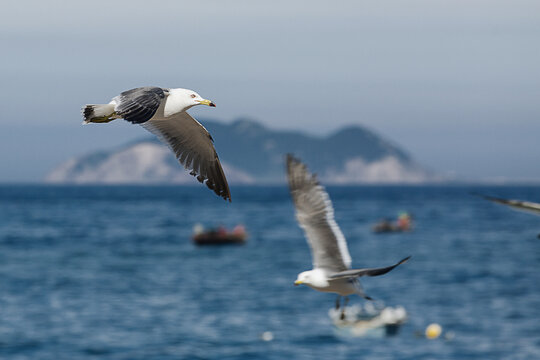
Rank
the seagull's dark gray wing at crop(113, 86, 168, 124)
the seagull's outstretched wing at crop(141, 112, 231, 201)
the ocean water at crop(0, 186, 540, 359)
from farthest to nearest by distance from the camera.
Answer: the ocean water at crop(0, 186, 540, 359) → the seagull's outstretched wing at crop(141, 112, 231, 201) → the seagull's dark gray wing at crop(113, 86, 168, 124)

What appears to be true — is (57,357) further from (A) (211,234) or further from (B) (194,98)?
(A) (211,234)

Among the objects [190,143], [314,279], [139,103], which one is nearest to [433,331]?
[314,279]

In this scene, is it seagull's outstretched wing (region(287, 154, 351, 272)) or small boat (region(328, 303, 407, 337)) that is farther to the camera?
small boat (region(328, 303, 407, 337))

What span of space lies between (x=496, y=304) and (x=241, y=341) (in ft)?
68.6

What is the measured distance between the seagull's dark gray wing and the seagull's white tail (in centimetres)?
12

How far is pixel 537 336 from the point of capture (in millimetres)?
45188

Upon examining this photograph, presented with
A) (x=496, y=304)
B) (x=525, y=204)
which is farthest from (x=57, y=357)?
(x=525, y=204)

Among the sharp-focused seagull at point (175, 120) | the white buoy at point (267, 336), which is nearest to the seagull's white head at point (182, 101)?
the sharp-focused seagull at point (175, 120)

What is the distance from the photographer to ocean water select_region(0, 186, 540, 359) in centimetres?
4272

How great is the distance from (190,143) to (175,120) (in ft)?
0.88

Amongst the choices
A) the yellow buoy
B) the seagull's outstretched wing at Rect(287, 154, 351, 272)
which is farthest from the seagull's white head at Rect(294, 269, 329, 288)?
the yellow buoy

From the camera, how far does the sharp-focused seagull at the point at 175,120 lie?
4863mm

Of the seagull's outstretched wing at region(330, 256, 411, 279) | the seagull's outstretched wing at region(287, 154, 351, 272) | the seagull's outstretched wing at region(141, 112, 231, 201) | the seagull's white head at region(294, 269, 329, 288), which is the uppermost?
the seagull's outstretched wing at region(141, 112, 231, 201)

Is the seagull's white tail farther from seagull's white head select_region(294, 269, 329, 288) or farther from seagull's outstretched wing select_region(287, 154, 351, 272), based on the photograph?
seagull's white head select_region(294, 269, 329, 288)
